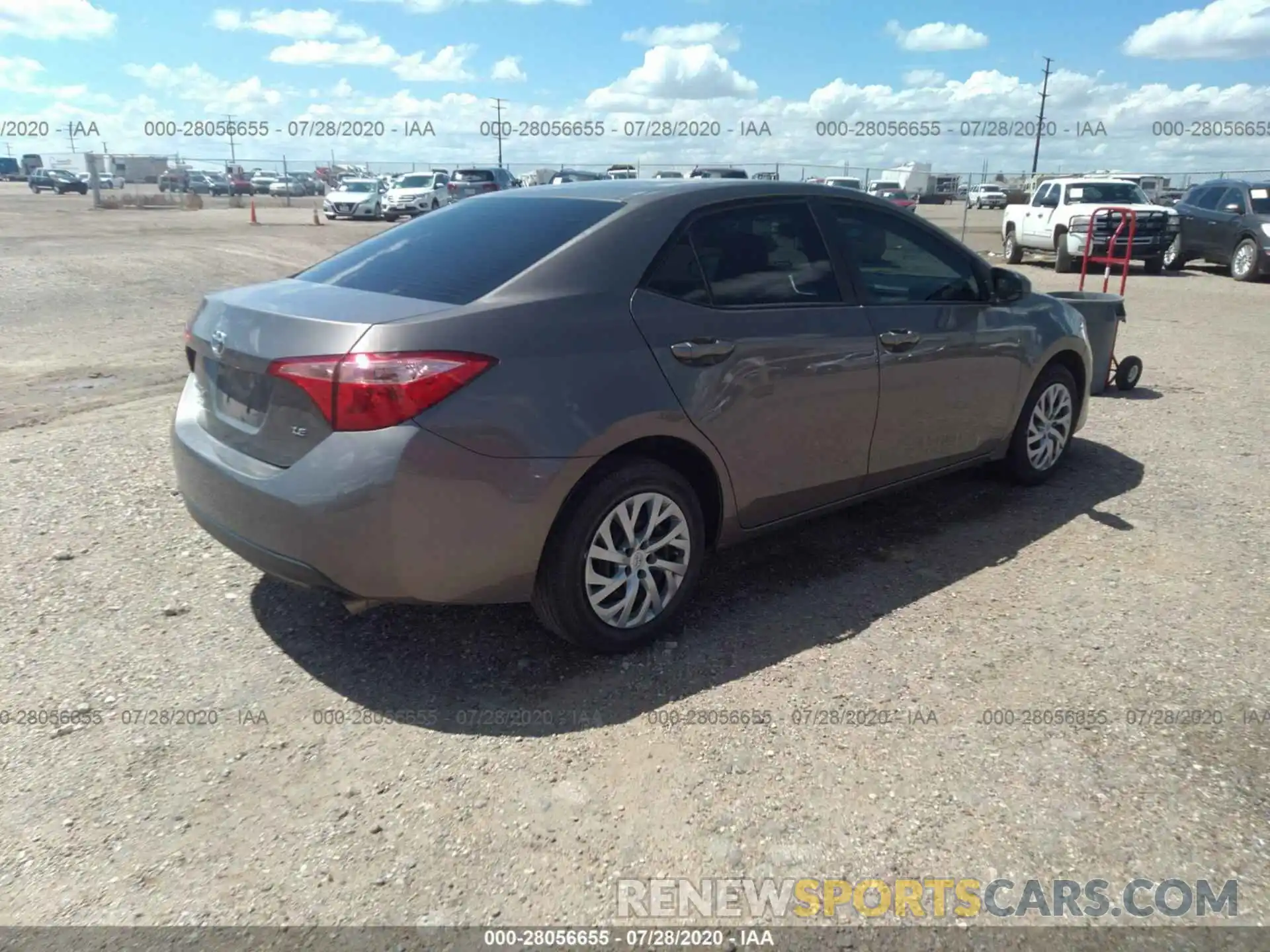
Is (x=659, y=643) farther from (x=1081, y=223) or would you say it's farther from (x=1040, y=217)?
(x=1040, y=217)

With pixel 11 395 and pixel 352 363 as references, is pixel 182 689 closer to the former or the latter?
pixel 352 363

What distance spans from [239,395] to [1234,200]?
21.6 m

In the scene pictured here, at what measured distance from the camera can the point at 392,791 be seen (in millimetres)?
2861

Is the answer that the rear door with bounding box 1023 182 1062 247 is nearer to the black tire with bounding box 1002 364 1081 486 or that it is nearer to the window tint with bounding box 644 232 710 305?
the black tire with bounding box 1002 364 1081 486

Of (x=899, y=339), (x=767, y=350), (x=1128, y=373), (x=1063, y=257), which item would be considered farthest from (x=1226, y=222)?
(x=767, y=350)

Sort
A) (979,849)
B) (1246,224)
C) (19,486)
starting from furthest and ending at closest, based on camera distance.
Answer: (1246,224) → (19,486) → (979,849)

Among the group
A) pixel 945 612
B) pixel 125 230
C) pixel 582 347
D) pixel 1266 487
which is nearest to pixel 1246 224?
pixel 1266 487

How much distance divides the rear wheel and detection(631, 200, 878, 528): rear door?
1816cm

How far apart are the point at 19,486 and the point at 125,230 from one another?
23344 mm

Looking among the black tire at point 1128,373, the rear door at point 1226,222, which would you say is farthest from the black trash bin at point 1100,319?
the rear door at point 1226,222

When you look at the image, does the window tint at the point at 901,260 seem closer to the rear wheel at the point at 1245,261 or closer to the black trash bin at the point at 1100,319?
the black trash bin at the point at 1100,319

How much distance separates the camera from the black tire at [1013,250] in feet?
73.2

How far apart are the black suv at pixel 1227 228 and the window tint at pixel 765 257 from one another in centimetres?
1799

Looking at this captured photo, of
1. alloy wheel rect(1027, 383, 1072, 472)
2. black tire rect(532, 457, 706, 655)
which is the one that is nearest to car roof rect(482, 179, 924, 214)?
black tire rect(532, 457, 706, 655)
